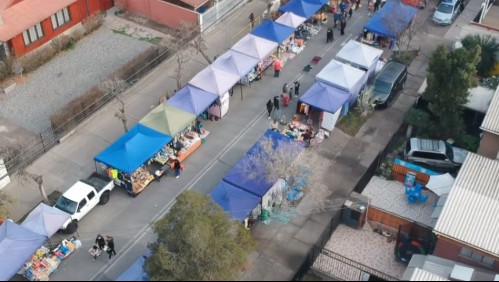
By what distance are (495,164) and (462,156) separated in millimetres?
3877

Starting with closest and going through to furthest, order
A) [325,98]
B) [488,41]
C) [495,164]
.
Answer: [495,164] < [325,98] < [488,41]

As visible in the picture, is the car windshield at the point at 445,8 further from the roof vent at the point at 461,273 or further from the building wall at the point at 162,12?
the roof vent at the point at 461,273

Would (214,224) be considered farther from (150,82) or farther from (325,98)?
(150,82)

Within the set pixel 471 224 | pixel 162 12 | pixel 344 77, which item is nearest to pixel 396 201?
pixel 471 224

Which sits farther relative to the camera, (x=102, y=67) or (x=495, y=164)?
(x=102, y=67)

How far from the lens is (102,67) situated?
135 feet

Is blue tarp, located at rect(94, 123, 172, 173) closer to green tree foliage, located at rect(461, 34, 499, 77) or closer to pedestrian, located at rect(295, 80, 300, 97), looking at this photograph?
pedestrian, located at rect(295, 80, 300, 97)

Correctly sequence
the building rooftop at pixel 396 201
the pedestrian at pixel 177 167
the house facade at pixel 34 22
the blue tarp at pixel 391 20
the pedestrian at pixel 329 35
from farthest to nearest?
the pedestrian at pixel 329 35 → the blue tarp at pixel 391 20 → the house facade at pixel 34 22 → the pedestrian at pixel 177 167 → the building rooftop at pixel 396 201

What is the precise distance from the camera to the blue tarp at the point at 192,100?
115 ft

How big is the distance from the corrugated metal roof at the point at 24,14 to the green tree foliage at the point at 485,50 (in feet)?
91.1

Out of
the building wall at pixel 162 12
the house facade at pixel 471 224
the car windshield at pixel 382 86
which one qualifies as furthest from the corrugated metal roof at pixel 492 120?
the building wall at pixel 162 12

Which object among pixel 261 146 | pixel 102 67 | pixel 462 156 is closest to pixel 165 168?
pixel 261 146

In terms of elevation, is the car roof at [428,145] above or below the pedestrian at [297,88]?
above

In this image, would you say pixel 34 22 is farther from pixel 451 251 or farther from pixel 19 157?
pixel 451 251
